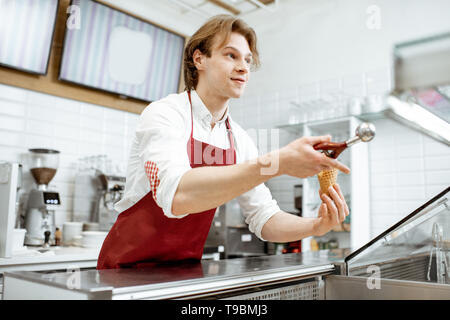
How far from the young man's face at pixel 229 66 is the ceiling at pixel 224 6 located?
3.28 meters

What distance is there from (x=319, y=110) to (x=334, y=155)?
306cm

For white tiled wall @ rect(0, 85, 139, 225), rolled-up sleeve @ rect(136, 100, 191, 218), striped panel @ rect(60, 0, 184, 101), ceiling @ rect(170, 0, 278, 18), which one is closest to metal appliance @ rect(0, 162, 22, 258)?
white tiled wall @ rect(0, 85, 139, 225)

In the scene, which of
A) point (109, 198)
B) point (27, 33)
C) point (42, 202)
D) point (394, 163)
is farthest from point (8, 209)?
point (394, 163)

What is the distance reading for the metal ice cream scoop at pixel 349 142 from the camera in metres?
0.92

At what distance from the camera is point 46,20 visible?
3.44 meters

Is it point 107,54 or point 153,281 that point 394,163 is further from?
point 153,281

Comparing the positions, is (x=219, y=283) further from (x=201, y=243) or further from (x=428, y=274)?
(x=428, y=274)

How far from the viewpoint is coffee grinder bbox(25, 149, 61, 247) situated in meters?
3.08

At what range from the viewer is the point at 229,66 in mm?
1437

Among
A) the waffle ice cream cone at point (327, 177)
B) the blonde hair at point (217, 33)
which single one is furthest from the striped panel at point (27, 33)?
the waffle ice cream cone at point (327, 177)

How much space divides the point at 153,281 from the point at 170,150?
38 centimetres
